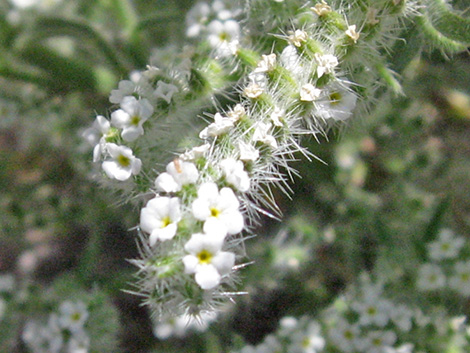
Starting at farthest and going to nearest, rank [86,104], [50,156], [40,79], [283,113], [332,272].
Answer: [50,156]
[86,104]
[332,272]
[40,79]
[283,113]

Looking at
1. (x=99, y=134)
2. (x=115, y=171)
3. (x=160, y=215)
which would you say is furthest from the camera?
(x=99, y=134)

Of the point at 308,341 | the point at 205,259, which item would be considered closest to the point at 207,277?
the point at 205,259

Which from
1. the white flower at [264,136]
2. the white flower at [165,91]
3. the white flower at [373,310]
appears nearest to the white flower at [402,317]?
the white flower at [373,310]

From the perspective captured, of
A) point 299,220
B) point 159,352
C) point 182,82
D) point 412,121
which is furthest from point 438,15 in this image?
point 159,352

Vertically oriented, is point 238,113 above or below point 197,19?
above

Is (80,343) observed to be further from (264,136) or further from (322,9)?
(322,9)

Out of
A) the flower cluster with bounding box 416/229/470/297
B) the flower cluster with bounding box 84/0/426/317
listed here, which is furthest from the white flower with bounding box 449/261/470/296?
the flower cluster with bounding box 84/0/426/317

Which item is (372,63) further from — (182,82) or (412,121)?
(412,121)
